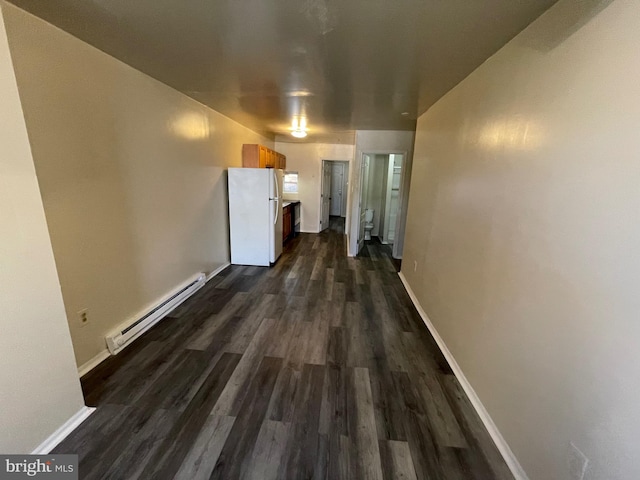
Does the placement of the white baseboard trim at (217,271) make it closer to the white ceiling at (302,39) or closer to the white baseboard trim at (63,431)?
the white baseboard trim at (63,431)

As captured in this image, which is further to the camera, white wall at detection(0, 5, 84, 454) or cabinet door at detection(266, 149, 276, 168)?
cabinet door at detection(266, 149, 276, 168)

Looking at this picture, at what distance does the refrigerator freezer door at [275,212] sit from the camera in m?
4.46

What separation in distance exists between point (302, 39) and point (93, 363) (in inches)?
109

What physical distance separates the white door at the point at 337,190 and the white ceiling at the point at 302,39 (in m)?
7.20

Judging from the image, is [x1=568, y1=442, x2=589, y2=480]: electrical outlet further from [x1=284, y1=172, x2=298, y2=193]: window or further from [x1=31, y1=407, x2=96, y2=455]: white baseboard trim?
[x1=284, y1=172, x2=298, y2=193]: window

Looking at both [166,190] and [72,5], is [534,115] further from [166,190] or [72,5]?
[166,190]

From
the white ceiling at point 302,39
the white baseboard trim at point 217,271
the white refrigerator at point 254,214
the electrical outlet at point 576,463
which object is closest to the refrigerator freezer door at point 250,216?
the white refrigerator at point 254,214

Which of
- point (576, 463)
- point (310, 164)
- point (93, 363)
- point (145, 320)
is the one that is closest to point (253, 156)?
point (310, 164)

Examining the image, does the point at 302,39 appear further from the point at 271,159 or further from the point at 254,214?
the point at 271,159

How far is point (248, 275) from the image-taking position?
4258 millimetres

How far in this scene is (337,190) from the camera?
10.4 meters

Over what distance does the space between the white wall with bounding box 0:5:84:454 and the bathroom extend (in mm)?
5358

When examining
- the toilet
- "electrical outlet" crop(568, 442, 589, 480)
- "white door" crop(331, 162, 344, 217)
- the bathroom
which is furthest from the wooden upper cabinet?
"white door" crop(331, 162, 344, 217)

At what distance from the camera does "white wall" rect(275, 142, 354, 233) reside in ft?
23.1
